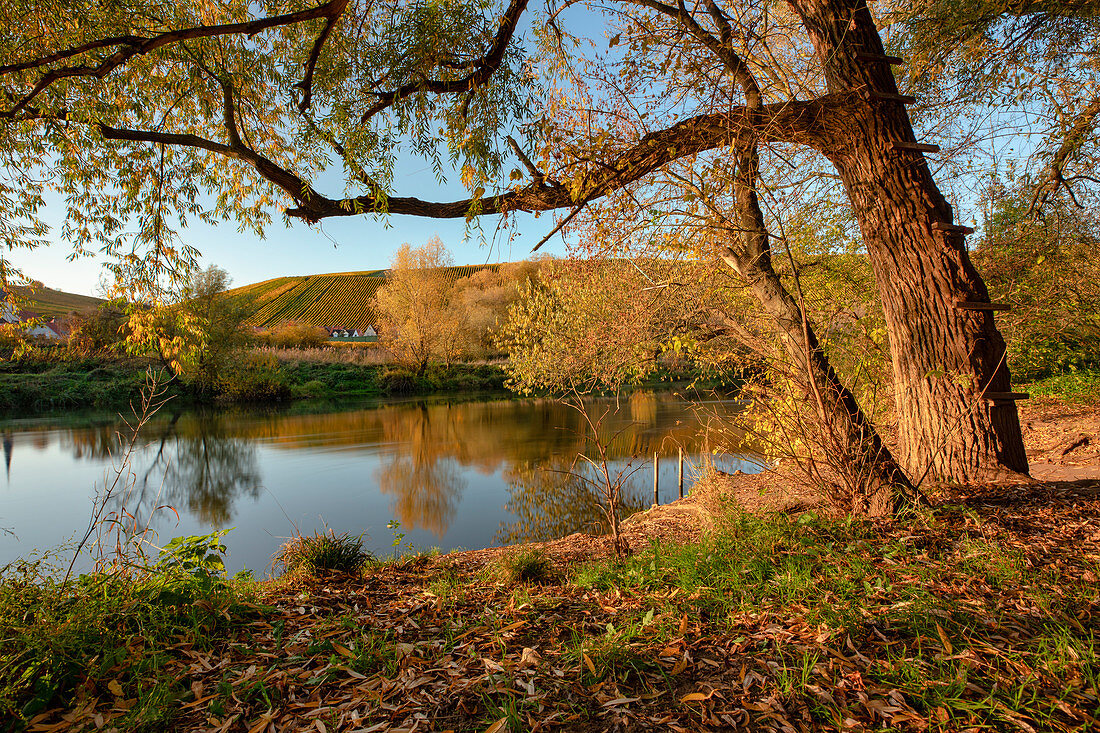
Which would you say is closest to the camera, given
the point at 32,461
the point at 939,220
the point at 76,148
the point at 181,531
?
the point at 939,220

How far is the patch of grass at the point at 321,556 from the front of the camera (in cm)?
393

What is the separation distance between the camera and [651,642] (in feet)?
7.89

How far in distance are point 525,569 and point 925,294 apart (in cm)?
341

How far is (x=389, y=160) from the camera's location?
4.43 meters

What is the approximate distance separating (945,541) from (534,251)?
3.21 metres

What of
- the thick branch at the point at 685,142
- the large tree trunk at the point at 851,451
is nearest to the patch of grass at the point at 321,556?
the thick branch at the point at 685,142

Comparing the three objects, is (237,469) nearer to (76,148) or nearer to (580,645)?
(76,148)

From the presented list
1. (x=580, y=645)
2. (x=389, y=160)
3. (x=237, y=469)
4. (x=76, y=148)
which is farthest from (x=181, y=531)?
(x=580, y=645)

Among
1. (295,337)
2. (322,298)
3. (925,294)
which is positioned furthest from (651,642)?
(322,298)

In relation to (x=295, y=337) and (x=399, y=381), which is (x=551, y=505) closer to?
(x=399, y=381)

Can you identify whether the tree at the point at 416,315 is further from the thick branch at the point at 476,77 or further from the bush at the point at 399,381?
the thick branch at the point at 476,77

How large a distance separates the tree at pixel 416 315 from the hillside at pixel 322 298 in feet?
82.3

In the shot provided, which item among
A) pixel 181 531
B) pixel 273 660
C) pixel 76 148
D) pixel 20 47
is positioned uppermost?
pixel 20 47

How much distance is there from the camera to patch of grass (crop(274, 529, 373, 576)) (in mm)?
3932
